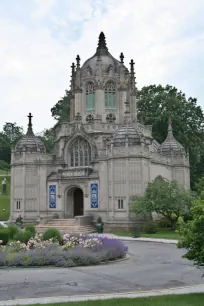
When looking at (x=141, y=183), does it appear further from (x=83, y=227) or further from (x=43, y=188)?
(x=43, y=188)

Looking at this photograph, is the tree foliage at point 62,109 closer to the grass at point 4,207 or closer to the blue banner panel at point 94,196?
the grass at point 4,207

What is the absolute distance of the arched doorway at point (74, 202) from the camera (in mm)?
48219

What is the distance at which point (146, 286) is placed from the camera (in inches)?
594

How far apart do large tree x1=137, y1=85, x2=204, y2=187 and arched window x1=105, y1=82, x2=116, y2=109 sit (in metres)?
11.4

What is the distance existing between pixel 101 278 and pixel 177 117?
48.9 m

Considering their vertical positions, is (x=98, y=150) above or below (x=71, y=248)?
above

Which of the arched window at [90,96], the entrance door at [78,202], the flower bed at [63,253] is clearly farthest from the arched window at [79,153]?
the flower bed at [63,253]

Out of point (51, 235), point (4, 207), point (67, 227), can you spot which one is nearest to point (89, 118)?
point (67, 227)

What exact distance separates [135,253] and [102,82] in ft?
101

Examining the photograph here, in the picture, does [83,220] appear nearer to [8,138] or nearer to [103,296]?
[103,296]

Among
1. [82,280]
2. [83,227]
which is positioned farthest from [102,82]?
[82,280]

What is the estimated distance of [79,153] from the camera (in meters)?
49.0

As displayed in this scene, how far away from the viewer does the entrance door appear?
160ft

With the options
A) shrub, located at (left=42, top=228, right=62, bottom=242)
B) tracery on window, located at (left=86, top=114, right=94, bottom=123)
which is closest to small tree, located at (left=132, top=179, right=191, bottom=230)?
shrub, located at (left=42, top=228, right=62, bottom=242)
